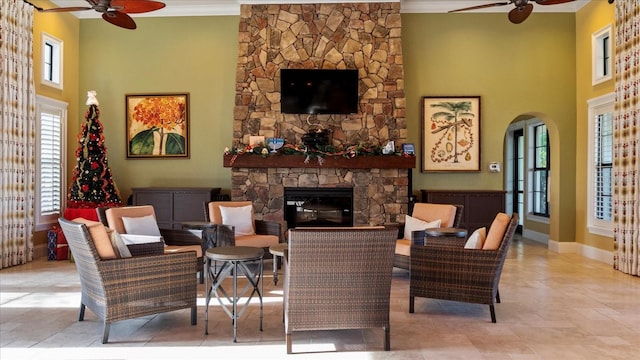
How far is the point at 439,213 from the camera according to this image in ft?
20.1

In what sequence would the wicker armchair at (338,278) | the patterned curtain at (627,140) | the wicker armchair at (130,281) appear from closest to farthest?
the wicker armchair at (338,278)
the wicker armchair at (130,281)
the patterned curtain at (627,140)

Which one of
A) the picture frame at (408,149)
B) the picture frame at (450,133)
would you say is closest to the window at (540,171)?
the picture frame at (450,133)

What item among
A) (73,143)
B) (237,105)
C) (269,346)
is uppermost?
(237,105)

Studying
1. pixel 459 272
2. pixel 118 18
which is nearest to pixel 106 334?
pixel 459 272

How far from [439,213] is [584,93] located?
4101 millimetres

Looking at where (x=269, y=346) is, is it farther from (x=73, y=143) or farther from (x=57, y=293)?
(x=73, y=143)

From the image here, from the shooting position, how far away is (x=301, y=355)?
3.43 meters

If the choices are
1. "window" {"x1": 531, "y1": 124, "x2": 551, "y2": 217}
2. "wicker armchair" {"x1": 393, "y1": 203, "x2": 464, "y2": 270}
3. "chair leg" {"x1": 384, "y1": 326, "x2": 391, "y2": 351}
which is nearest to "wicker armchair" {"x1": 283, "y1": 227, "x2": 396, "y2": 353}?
"chair leg" {"x1": 384, "y1": 326, "x2": 391, "y2": 351}

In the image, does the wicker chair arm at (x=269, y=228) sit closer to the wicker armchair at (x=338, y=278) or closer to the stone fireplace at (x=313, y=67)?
the stone fireplace at (x=313, y=67)

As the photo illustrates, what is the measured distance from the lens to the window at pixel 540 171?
10.0m

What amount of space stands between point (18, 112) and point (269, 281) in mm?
4421

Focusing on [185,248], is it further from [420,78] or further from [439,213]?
[420,78]

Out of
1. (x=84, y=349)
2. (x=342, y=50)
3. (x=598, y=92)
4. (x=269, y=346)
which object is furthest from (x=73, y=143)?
(x=598, y=92)

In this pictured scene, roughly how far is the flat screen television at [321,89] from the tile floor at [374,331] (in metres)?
3.68
